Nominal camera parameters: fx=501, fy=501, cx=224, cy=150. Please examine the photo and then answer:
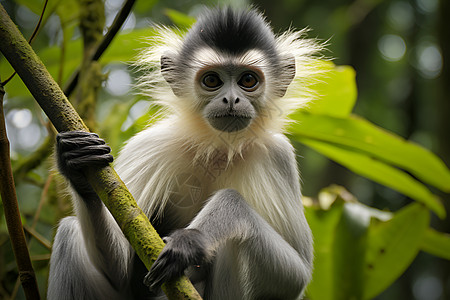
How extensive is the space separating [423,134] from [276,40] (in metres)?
11.8

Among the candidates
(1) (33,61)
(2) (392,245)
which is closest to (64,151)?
(1) (33,61)

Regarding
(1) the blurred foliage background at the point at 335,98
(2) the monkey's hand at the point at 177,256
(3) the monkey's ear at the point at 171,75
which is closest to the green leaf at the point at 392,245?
(1) the blurred foliage background at the point at 335,98

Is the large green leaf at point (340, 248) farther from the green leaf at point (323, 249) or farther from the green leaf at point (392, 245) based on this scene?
the green leaf at point (392, 245)

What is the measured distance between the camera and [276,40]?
15.6 ft

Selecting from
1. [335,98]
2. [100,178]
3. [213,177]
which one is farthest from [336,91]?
[100,178]

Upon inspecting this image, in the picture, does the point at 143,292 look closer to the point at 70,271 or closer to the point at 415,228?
the point at 70,271

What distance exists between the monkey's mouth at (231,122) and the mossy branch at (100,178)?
58.8 inches

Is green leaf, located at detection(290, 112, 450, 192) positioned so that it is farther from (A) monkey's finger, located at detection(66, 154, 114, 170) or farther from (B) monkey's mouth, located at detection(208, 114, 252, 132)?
(A) monkey's finger, located at detection(66, 154, 114, 170)

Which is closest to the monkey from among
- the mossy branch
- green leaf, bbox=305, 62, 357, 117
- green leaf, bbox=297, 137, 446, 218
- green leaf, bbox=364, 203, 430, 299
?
green leaf, bbox=305, 62, 357, 117

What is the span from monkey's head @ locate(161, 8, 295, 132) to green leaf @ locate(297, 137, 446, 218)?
3.63 feet

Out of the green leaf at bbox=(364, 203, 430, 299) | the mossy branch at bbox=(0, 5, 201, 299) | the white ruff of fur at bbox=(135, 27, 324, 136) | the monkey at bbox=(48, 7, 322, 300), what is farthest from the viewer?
the green leaf at bbox=(364, 203, 430, 299)

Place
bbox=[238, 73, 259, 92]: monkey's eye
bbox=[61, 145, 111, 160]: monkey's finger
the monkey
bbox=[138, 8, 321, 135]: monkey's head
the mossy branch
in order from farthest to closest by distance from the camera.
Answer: bbox=[238, 73, 259, 92]: monkey's eye → bbox=[138, 8, 321, 135]: monkey's head → the monkey → bbox=[61, 145, 111, 160]: monkey's finger → the mossy branch

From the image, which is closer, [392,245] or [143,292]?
[143,292]

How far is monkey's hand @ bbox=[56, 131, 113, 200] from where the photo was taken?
2.82 m
